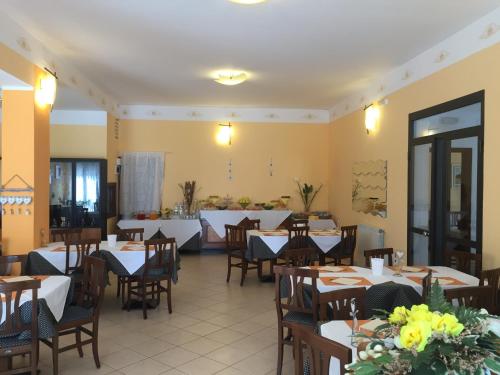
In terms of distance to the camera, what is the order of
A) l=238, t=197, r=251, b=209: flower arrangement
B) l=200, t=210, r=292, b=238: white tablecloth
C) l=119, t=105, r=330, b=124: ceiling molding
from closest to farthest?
1. l=200, t=210, r=292, b=238: white tablecloth
2. l=238, t=197, r=251, b=209: flower arrangement
3. l=119, t=105, r=330, b=124: ceiling molding

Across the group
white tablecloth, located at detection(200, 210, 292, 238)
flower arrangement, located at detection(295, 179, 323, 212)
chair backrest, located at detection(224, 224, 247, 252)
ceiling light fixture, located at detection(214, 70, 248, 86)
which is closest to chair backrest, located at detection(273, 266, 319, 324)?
chair backrest, located at detection(224, 224, 247, 252)

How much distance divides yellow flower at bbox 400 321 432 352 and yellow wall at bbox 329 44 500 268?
304 cm

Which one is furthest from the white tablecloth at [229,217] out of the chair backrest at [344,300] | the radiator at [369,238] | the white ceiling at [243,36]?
the chair backrest at [344,300]

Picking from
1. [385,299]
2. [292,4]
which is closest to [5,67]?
[292,4]

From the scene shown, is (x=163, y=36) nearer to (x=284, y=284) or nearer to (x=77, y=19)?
(x=77, y=19)

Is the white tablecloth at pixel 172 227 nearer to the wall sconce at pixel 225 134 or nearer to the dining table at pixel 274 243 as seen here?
the wall sconce at pixel 225 134

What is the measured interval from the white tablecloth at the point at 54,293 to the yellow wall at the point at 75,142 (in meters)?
4.39

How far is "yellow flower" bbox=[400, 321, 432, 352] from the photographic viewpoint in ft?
3.81

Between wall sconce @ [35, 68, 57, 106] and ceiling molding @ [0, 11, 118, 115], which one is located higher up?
ceiling molding @ [0, 11, 118, 115]

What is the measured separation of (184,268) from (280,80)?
3.41m

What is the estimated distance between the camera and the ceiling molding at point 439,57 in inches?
153

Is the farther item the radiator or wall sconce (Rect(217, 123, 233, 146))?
wall sconce (Rect(217, 123, 233, 146))

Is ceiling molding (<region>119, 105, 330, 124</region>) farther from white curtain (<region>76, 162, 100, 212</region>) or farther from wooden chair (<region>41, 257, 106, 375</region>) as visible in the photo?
wooden chair (<region>41, 257, 106, 375</region>)

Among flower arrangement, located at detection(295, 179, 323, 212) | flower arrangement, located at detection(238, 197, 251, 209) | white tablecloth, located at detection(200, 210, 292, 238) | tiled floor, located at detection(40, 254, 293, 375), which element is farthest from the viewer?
flower arrangement, located at detection(295, 179, 323, 212)
